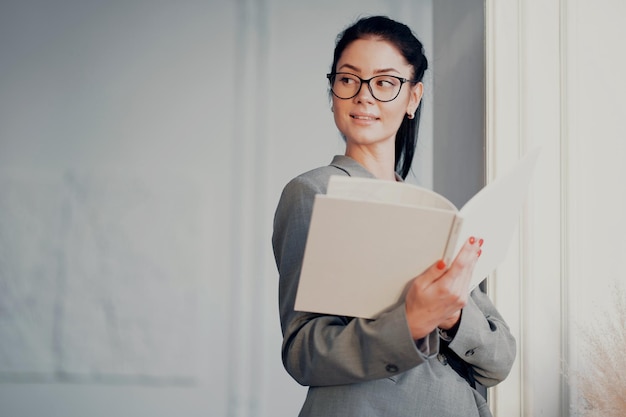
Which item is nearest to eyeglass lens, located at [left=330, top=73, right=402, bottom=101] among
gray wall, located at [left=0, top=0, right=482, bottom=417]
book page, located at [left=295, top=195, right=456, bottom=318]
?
book page, located at [left=295, top=195, right=456, bottom=318]

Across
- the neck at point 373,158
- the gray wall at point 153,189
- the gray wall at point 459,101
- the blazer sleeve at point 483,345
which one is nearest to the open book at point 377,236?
the blazer sleeve at point 483,345

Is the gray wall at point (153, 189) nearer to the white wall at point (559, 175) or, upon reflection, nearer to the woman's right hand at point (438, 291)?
the white wall at point (559, 175)

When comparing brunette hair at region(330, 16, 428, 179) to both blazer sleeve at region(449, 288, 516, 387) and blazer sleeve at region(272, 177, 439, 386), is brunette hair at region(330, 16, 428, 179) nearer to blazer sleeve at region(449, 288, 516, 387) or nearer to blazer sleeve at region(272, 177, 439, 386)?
blazer sleeve at region(272, 177, 439, 386)

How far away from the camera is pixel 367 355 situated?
1.02 metres

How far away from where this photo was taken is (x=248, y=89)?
3.25m

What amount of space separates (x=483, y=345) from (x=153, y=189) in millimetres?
2287

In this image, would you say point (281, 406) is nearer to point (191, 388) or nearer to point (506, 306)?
point (191, 388)

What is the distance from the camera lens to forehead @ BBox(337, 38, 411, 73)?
4.18 ft

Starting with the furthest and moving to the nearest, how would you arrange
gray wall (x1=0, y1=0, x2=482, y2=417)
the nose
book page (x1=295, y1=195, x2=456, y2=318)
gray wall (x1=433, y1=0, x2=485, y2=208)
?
gray wall (x1=0, y1=0, x2=482, y2=417) → gray wall (x1=433, y1=0, x2=485, y2=208) → the nose → book page (x1=295, y1=195, x2=456, y2=318)

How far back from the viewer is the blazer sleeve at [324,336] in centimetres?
100

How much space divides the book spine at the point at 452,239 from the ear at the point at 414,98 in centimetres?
46

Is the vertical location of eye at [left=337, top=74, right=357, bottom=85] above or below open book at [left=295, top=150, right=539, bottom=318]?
above

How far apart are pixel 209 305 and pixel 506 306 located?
→ 5.86 ft

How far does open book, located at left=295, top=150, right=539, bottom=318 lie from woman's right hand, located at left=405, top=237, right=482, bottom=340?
14 millimetres
